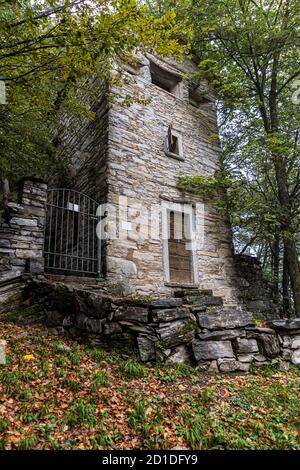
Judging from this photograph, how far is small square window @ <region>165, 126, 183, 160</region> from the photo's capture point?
6.94 meters

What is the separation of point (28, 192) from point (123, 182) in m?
1.89

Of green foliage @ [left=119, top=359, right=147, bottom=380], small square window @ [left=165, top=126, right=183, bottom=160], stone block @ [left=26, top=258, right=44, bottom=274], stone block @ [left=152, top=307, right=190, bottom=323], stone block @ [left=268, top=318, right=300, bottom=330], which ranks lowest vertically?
green foliage @ [left=119, top=359, right=147, bottom=380]

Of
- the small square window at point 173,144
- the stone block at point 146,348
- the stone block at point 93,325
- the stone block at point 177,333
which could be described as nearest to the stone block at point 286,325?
the stone block at point 177,333

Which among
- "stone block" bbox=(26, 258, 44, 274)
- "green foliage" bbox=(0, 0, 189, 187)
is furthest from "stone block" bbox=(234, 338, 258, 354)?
"green foliage" bbox=(0, 0, 189, 187)

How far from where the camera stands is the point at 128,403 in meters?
2.60

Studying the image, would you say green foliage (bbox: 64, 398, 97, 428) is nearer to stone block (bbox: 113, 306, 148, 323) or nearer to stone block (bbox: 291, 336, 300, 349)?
stone block (bbox: 113, 306, 148, 323)

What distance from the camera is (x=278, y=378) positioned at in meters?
3.52

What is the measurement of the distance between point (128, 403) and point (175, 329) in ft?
3.71

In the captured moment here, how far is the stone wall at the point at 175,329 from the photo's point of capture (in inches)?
137

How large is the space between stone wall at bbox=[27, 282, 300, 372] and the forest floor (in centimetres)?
18

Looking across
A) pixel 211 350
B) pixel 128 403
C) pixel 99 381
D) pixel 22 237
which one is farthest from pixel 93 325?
pixel 22 237

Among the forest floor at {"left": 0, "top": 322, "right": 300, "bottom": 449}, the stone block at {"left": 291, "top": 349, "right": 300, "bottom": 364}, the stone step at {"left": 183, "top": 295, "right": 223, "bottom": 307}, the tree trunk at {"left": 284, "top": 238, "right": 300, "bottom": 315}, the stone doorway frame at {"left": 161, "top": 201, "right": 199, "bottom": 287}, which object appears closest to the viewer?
the forest floor at {"left": 0, "top": 322, "right": 300, "bottom": 449}
